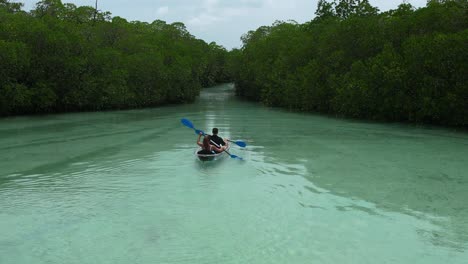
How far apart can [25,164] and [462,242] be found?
1188 centimetres

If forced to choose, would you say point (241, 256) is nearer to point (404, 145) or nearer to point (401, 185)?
point (401, 185)

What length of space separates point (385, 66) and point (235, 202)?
17.0 m

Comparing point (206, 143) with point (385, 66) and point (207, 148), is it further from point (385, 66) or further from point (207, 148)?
point (385, 66)

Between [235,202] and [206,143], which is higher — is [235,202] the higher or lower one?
the lower one

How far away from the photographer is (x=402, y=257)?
→ 22.8ft

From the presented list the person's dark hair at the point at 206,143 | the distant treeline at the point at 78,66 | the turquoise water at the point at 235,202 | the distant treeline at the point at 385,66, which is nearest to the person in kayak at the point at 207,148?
the person's dark hair at the point at 206,143

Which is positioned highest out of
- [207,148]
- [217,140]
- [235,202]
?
[217,140]

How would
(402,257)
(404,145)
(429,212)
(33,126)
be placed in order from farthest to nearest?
(33,126) → (404,145) → (429,212) → (402,257)

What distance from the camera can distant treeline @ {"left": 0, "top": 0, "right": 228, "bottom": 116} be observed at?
27203mm

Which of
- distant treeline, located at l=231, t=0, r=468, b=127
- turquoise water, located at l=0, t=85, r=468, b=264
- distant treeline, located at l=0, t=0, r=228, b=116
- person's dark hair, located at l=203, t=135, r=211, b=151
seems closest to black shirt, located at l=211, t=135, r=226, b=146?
turquoise water, located at l=0, t=85, r=468, b=264

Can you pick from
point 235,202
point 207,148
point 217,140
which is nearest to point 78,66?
point 217,140

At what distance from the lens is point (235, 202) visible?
9.86m

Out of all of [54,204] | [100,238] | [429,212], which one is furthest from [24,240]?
[429,212]

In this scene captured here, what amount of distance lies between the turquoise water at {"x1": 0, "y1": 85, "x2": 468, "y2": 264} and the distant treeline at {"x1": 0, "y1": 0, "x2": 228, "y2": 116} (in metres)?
9.87
